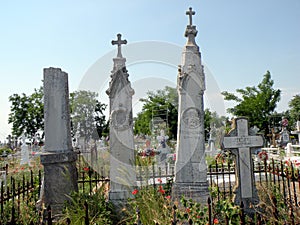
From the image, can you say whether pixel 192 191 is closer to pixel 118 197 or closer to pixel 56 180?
pixel 118 197

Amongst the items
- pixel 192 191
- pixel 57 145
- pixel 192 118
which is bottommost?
pixel 192 191

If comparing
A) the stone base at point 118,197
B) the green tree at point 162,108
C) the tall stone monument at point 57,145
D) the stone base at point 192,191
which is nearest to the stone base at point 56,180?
the tall stone monument at point 57,145

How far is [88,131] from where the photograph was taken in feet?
116

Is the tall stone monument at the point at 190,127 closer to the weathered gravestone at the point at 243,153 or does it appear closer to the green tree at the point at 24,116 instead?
the weathered gravestone at the point at 243,153

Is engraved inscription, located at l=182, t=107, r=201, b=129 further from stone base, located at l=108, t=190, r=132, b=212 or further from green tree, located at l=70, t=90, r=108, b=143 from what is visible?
green tree, located at l=70, t=90, r=108, b=143

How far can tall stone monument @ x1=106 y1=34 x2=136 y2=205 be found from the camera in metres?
6.19

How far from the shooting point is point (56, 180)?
17.5ft

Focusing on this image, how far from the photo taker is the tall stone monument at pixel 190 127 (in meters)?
6.19

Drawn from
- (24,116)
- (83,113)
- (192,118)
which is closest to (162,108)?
(83,113)

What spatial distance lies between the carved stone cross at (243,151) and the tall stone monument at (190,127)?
64 centimetres

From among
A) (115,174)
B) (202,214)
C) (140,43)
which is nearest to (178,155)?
(115,174)

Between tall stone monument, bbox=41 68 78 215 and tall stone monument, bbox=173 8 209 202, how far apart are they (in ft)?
7.52

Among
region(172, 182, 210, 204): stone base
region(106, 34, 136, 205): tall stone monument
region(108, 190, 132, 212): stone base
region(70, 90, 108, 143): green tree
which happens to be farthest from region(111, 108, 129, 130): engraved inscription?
region(70, 90, 108, 143): green tree

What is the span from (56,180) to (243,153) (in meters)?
3.86
